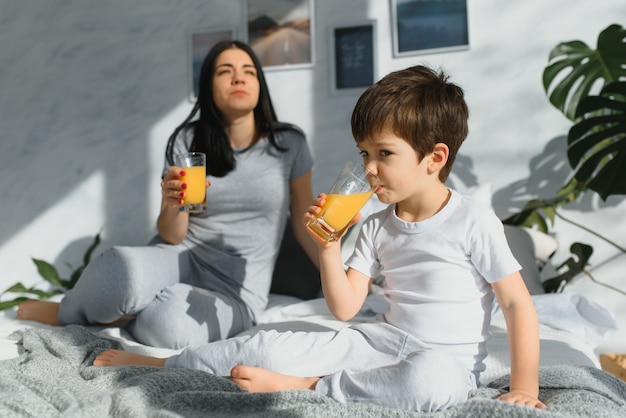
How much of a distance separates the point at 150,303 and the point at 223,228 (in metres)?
0.34

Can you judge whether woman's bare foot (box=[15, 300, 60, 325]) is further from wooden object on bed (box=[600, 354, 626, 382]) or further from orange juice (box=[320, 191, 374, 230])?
wooden object on bed (box=[600, 354, 626, 382])

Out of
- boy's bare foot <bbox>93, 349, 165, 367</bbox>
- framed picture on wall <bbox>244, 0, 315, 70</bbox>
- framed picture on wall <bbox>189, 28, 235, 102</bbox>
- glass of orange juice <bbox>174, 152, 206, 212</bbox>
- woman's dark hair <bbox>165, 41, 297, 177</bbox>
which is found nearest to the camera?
boy's bare foot <bbox>93, 349, 165, 367</bbox>

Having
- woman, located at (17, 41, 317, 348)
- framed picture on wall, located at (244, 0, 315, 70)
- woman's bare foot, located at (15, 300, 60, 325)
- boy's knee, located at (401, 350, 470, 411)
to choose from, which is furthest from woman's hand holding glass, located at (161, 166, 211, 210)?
framed picture on wall, located at (244, 0, 315, 70)

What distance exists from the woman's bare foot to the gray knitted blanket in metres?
0.61

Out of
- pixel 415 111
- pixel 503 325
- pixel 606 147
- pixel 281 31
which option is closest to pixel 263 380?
pixel 415 111

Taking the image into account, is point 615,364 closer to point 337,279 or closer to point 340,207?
point 337,279

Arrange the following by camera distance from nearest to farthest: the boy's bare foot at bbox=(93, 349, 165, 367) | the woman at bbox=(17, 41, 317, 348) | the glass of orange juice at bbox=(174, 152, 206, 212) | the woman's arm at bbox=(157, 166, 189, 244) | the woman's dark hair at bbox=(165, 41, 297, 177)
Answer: the boy's bare foot at bbox=(93, 349, 165, 367) < the glass of orange juice at bbox=(174, 152, 206, 212) < the woman at bbox=(17, 41, 317, 348) < the woman's arm at bbox=(157, 166, 189, 244) < the woman's dark hair at bbox=(165, 41, 297, 177)

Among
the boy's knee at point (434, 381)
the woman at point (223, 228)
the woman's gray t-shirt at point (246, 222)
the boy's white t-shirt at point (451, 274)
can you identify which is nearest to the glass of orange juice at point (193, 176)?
the woman at point (223, 228)

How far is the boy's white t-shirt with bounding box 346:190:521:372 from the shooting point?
1322 mm

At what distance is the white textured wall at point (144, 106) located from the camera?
2.57 metres

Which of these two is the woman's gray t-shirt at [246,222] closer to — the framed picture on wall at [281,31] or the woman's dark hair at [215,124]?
the woman's dark hair at [215,124]

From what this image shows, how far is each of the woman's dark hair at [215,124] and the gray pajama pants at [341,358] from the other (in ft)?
A: 2.55

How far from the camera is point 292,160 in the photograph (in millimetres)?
2135

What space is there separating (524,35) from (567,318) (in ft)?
3.80
